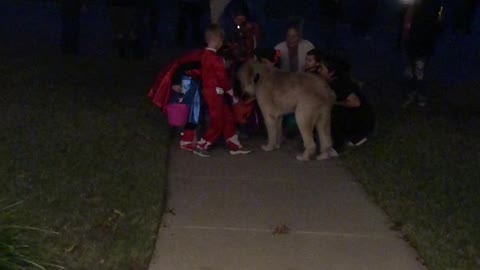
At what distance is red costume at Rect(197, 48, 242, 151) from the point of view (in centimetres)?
1016

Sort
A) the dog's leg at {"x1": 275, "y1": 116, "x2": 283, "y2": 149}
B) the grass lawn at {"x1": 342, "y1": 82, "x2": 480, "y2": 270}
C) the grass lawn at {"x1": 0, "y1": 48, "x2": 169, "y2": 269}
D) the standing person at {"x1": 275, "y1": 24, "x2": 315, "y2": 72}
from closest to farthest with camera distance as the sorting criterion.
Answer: the grass lawn at {"x1": 0, "y1": 48, "x2": 169, "y2": 269} → the grass lawn at {"x1": 342, "y1": 82, "x2": 480, "y2": 270} → the dog's leg at {"x1": 275, "y1": 116, "x2": 283, "y2": 149} → the standing person at {"x1": 275, "y1": 24, "x2": 315, "y2": 72}

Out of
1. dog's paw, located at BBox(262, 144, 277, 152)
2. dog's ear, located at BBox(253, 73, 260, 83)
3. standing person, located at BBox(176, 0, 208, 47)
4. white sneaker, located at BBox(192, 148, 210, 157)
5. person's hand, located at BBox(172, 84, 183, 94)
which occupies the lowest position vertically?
standing person, located at BBox(176, 0, 208, 47)

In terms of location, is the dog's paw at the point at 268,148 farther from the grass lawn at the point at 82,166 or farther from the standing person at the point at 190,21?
the standing person at the point at 190,21

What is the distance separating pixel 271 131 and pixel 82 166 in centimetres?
206

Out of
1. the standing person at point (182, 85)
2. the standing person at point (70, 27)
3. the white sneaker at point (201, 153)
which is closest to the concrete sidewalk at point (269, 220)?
the white sneaker at point (201, 153)

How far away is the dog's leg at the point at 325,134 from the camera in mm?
10336

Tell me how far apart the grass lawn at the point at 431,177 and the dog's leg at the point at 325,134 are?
222 millimetres

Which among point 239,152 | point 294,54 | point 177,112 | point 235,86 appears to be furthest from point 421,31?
point 177,112

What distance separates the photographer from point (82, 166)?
941 cm

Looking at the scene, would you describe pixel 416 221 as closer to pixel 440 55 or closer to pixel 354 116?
pixel 354 116

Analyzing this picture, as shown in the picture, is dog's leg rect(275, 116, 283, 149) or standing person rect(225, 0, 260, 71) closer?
dog's leg rect(275, 116, 283, 149)

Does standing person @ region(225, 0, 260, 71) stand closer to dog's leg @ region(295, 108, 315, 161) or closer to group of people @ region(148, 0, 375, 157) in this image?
group of people @ region(148, 0, 375, 157)

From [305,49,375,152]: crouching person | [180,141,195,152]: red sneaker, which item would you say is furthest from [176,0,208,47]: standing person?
[180,141,195,152]: red sneaker

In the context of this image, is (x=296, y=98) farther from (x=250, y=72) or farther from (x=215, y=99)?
(x=215, y=99)
